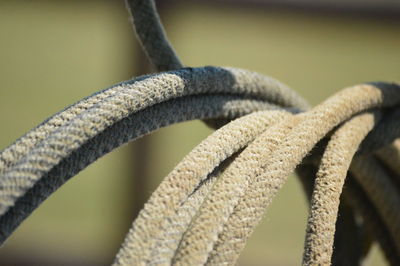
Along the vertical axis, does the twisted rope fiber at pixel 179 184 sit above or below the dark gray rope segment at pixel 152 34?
below

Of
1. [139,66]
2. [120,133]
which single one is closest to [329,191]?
[120,133]

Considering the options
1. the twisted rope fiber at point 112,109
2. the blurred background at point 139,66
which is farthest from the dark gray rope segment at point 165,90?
the blurred background at point 139,66

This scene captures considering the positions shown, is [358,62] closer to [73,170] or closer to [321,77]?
[321,77]

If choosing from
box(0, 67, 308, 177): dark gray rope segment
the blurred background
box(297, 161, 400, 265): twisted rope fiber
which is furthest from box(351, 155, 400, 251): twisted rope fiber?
the blurred background

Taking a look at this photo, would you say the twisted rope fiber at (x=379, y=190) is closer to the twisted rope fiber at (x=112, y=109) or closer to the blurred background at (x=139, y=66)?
the twisted rope fiber at (x=112, y=109)

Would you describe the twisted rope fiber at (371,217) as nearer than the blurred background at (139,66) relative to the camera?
Yes

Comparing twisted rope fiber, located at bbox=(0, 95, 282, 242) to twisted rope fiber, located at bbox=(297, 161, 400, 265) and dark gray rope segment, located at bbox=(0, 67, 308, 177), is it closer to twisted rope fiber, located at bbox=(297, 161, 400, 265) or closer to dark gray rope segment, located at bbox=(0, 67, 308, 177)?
dark gray rope segment, located at bbox=(0, 67, 308, 177)

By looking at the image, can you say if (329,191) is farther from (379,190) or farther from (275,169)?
(379,190)

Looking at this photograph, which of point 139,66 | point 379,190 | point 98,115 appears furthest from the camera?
point 139,66
